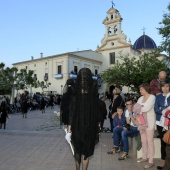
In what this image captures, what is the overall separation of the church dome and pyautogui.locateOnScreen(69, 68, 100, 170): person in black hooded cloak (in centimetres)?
5951

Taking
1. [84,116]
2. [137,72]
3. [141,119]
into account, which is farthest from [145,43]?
[84,116]

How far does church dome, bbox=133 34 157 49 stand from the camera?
62.2 meters

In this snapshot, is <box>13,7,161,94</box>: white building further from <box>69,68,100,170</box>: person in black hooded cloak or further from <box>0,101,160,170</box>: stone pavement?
<box>69,68,100,170</box>: person in black hooded cloak

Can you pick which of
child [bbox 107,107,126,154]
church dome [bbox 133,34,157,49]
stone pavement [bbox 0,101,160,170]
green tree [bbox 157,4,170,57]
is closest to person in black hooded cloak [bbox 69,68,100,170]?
stone pavement [bbox 0,101,160,170]

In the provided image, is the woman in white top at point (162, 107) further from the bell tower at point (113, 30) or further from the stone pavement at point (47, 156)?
the bell tower at point (113, 30)

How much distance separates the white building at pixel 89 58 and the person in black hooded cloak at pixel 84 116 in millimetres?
46623

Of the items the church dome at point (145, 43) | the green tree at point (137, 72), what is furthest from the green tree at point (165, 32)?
the church dome at point (145, 43)

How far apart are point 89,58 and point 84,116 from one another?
5194 centimetres

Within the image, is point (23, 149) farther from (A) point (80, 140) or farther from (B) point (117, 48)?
(B) point (117, 48)

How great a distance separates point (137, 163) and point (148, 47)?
58643 mm

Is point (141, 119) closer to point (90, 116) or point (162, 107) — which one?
point (162, 107)

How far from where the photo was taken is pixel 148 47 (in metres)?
62.0

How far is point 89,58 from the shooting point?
183 ft

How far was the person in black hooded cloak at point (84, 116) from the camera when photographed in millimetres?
4277
